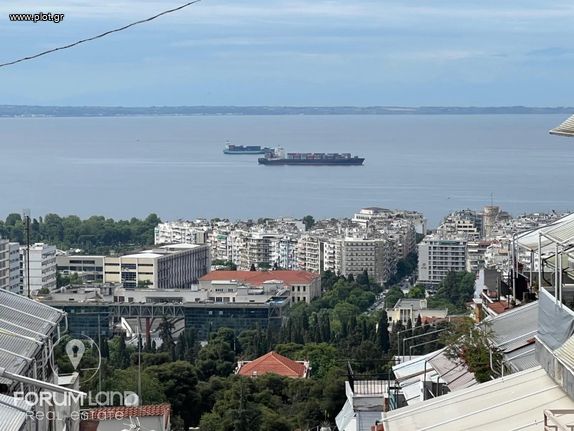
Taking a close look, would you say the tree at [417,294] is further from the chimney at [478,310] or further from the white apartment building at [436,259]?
the chimney at [478,310]

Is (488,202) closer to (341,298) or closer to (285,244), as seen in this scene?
(285,244)

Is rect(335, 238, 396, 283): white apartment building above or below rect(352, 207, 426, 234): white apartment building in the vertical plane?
below

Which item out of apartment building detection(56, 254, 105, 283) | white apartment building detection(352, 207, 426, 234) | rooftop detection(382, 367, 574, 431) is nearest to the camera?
rooftop detection(382, 367, 574, 431)

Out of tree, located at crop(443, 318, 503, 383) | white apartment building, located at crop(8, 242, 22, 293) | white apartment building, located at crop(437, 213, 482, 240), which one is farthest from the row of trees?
tree, located at crop(443, 318, 503, 383)

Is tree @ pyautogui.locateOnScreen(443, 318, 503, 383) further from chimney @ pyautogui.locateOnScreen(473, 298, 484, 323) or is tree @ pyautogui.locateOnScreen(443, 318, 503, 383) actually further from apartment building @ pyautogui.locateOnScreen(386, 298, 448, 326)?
apartment building @ pyautogui.locateOnScreen(386, 298, 448, 326)

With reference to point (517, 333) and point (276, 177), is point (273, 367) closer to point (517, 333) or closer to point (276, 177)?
point (517, 333)

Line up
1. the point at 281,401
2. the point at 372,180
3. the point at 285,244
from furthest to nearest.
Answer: the point at 372,180 < the point at 285,244 < the point at 281,401

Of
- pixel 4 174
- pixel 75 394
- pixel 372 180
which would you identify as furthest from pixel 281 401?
pixel 4 174
